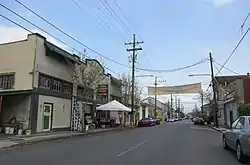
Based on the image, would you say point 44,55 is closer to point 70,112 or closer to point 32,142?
point 70,112

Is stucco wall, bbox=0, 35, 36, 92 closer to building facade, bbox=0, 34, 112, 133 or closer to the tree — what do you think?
building facade, bbox=0, 34, 112, 133

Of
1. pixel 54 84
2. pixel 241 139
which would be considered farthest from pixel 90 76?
pixel 241 139

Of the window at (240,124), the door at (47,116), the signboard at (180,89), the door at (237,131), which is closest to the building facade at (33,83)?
the door at (47,116)

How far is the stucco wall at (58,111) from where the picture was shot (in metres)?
23.2

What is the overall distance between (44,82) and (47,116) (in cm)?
275

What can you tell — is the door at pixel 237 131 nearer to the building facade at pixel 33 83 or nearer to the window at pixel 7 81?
the building facade at pixel 33 83

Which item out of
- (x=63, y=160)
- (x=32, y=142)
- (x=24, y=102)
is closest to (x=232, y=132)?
(x=63, y=160)

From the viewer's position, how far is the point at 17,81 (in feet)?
75.1

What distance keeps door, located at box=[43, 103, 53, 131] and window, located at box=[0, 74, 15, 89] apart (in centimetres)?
300

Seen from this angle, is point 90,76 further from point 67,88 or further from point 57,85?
point 57,85

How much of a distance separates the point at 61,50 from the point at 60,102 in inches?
177

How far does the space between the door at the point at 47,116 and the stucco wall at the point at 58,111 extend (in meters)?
0.36

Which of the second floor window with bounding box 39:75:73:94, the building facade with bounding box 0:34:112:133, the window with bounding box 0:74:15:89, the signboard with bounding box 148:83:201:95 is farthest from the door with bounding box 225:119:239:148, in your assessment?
the signboard with bounding box 148:83:201:95

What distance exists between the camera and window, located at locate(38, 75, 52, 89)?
23531mm
